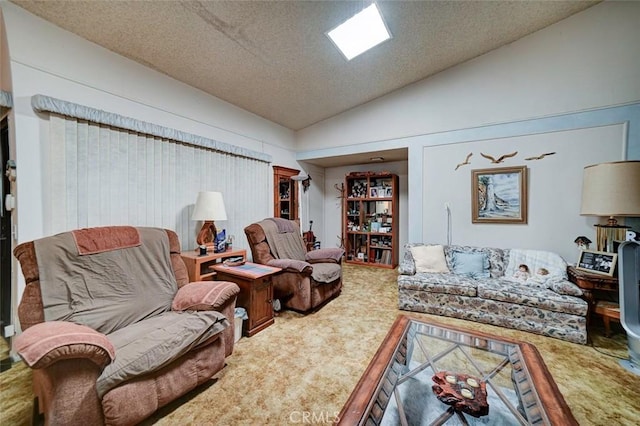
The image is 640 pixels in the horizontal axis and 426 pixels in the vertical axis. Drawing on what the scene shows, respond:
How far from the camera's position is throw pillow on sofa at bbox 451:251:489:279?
2.96 meters

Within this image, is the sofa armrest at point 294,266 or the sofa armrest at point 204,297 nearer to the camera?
the sofa armrest at point 204,297

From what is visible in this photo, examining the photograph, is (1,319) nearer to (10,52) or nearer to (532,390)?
(10,52)

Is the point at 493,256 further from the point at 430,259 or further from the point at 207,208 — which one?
the point at 207,208

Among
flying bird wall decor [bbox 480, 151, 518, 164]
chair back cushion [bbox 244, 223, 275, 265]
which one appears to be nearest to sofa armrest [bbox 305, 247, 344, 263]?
chair back cushion [bbox 244, 223, 275, 265]

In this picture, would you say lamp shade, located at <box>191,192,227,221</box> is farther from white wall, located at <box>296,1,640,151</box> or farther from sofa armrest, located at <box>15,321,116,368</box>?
white wall, located at <box>296,1,640,151</box>

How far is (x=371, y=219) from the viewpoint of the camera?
5.01m

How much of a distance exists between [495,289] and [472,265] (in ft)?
1.70

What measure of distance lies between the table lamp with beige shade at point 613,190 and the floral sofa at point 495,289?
68 centimetres

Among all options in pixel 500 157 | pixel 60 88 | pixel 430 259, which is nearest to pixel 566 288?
pixel 430 259

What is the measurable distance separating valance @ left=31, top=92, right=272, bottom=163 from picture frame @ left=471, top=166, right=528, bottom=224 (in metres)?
3.37

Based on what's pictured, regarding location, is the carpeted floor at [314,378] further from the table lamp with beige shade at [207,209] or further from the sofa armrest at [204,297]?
the table lamp with beige shade at [207,209]

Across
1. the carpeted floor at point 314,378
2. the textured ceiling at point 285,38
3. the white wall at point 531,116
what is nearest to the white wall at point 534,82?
the white wall at point 531,116

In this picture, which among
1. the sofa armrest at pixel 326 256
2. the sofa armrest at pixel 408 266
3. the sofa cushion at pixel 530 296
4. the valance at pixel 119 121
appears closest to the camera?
the valance at pixel 119 121

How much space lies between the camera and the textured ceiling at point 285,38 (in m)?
1.93
